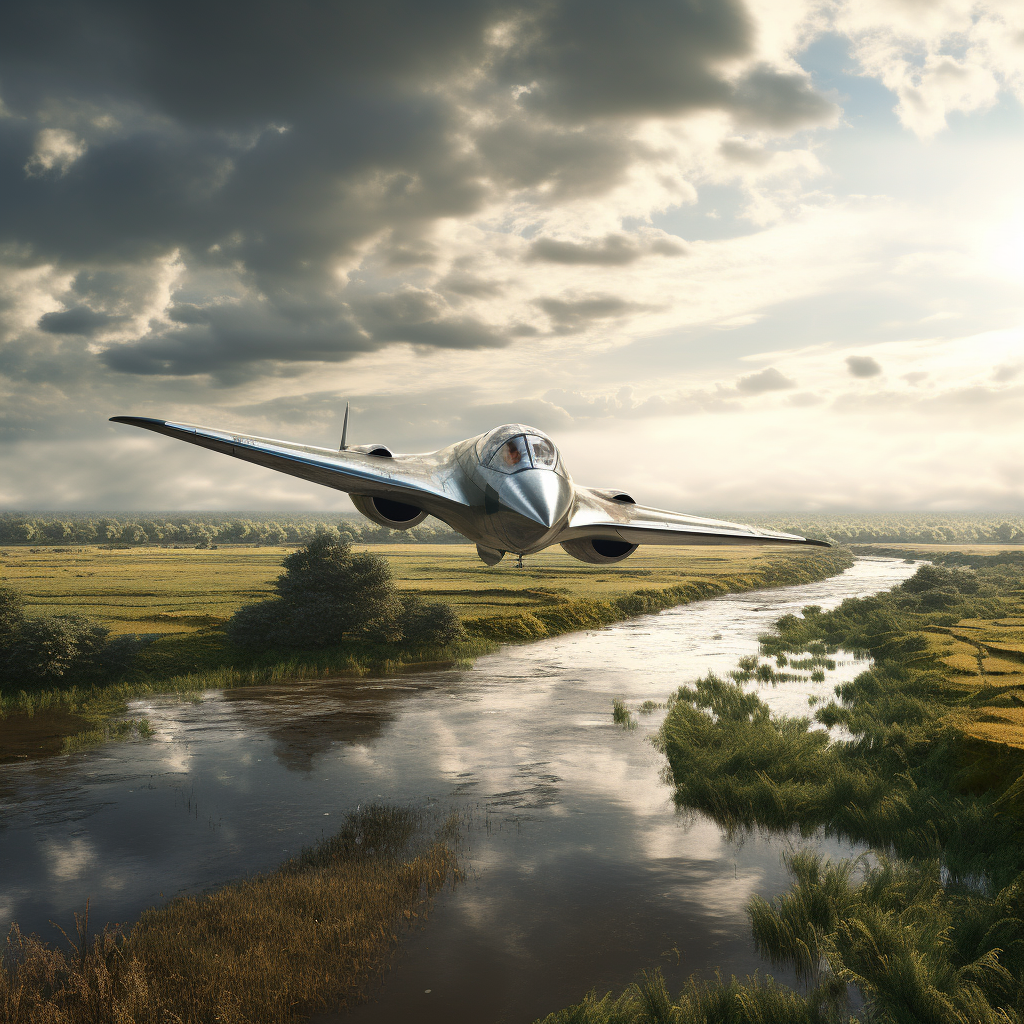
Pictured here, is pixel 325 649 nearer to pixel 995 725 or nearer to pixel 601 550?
pixel 601 550

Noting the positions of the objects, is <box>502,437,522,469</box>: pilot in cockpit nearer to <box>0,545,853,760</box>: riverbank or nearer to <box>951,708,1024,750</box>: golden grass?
<box>951,708,1024,750</box>: golden grass

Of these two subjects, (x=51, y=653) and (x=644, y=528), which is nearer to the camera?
(x=644, y=528)

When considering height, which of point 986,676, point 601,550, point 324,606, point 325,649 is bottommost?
point 325,649

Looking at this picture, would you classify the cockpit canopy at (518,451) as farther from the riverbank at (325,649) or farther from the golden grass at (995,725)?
the riverbank at (325,649)

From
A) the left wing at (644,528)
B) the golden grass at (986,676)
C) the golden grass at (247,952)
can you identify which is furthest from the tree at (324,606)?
the left wing at (644,528)

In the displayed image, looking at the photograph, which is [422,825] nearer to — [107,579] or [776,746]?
[776,746]

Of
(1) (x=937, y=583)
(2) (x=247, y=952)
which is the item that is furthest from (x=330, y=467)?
(1) (x=937, y=583)

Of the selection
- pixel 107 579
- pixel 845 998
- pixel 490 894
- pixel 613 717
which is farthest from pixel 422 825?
pixel 107 579

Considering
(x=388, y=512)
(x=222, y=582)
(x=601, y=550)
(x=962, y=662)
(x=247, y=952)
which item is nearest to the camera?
(x=247, y=952)
